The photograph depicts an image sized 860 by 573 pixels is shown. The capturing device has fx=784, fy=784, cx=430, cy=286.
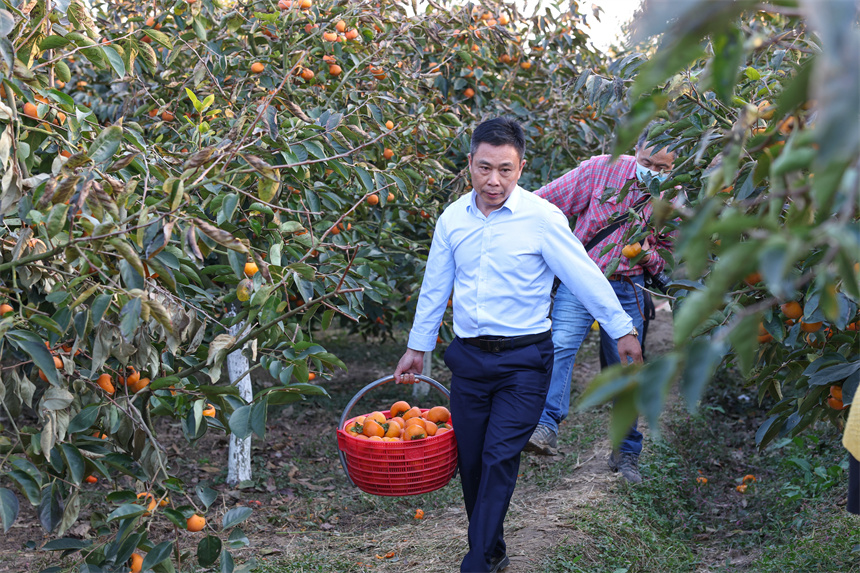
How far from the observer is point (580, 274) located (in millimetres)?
2662

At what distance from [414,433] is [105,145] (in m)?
1.36

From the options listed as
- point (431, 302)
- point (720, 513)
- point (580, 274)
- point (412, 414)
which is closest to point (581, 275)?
point (580, 274)

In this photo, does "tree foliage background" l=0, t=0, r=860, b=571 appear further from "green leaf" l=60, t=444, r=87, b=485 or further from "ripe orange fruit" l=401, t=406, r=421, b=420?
"ripe orange fruit" l=401, t=406, r=421, b=420

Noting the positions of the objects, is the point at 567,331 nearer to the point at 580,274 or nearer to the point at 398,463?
the point at 580,274

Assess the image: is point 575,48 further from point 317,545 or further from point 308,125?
point 317,545

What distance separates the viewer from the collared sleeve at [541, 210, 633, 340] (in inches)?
105

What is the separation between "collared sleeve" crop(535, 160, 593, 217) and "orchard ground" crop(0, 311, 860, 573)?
1382 millimetres

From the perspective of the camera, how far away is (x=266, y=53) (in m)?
4.03

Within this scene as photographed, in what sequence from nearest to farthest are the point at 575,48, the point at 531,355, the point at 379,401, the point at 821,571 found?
the point at 531,355 → the point at 821,571 → the point at 575,48 → the point at 379,401

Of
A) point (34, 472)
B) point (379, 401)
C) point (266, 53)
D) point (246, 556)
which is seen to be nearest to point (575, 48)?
point (266, 53)

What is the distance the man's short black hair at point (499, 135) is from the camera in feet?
8.52

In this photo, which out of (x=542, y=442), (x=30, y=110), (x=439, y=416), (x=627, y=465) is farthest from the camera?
(x=627, y=465)

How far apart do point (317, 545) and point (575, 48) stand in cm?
380

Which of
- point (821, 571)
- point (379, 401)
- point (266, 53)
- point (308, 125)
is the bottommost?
point (379, 401)
